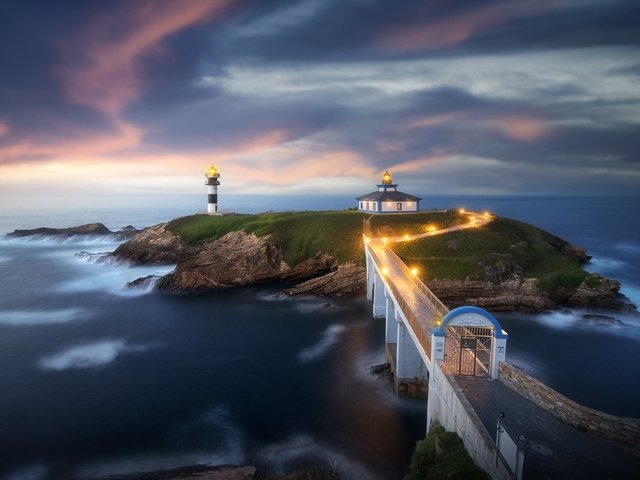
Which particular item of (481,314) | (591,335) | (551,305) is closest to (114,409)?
(481,314)

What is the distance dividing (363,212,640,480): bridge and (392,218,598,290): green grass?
25400mm

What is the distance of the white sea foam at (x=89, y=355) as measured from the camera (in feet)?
107

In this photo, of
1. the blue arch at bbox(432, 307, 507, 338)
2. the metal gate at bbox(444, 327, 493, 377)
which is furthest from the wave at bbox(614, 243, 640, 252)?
the blue arch at bbox(432, 307, 507, 338)

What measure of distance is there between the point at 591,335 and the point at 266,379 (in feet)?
97.7

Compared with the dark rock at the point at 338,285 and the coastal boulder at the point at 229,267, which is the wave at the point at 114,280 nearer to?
the coastal boulder at the point at 229,267

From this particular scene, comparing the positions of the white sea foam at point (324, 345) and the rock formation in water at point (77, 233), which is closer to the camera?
the white sea foam at point (324, 345)

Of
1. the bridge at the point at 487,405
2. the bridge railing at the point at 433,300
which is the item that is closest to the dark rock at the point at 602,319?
the bridge railing at the point at 433,300

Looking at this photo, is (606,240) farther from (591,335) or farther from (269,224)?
(269,224)

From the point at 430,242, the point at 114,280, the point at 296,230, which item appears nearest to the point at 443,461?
the point at 430,242

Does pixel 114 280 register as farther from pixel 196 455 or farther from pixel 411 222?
pixel 196 455

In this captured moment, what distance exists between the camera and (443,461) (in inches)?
551

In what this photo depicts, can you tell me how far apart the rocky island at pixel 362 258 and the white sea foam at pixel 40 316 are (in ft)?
36.3

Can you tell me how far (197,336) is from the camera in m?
38.9

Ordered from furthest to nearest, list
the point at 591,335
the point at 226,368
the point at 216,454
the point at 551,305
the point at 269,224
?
the point at 269,224
the point at 551,305
the point at 591,335
the point at 226,368
the point at 216,454
